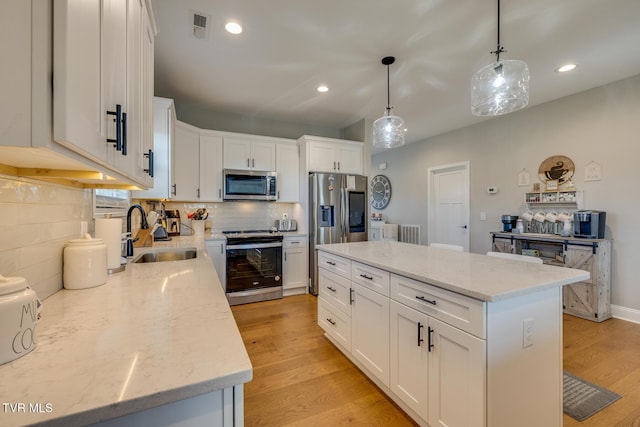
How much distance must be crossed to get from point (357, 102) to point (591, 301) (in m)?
3.59

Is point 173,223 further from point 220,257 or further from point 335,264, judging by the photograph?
point 335,264

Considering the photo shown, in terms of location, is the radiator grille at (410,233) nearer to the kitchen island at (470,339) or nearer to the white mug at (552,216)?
the white mug at (552,216)

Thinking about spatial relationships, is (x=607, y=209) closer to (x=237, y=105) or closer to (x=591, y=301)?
(x=591, y=301)

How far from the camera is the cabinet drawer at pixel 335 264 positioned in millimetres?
2126

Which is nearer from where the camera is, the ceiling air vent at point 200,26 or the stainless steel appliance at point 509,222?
the ceiling air vent at point 200,26

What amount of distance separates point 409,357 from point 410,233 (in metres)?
4.38

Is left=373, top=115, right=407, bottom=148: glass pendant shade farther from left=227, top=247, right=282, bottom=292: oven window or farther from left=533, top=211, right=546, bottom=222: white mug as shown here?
left=533, top=211, right=546, bottom=222: white mug

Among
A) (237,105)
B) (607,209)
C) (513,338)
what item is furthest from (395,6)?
(607,209)

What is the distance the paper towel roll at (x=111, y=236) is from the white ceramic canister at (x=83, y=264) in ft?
0.67

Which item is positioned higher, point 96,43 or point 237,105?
point 237,105

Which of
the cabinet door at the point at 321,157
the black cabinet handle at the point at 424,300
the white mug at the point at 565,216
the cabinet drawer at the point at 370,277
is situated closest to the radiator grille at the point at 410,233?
the white mug at the point at 565,216

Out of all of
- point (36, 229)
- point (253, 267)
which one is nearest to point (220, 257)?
point (253, 267)

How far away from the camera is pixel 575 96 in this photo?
130 inches

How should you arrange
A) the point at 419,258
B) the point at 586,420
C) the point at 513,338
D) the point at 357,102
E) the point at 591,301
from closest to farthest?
the point at 513,338
the point at 586,420
the point at 419,258
the point at 591,301
the point at 357,102
